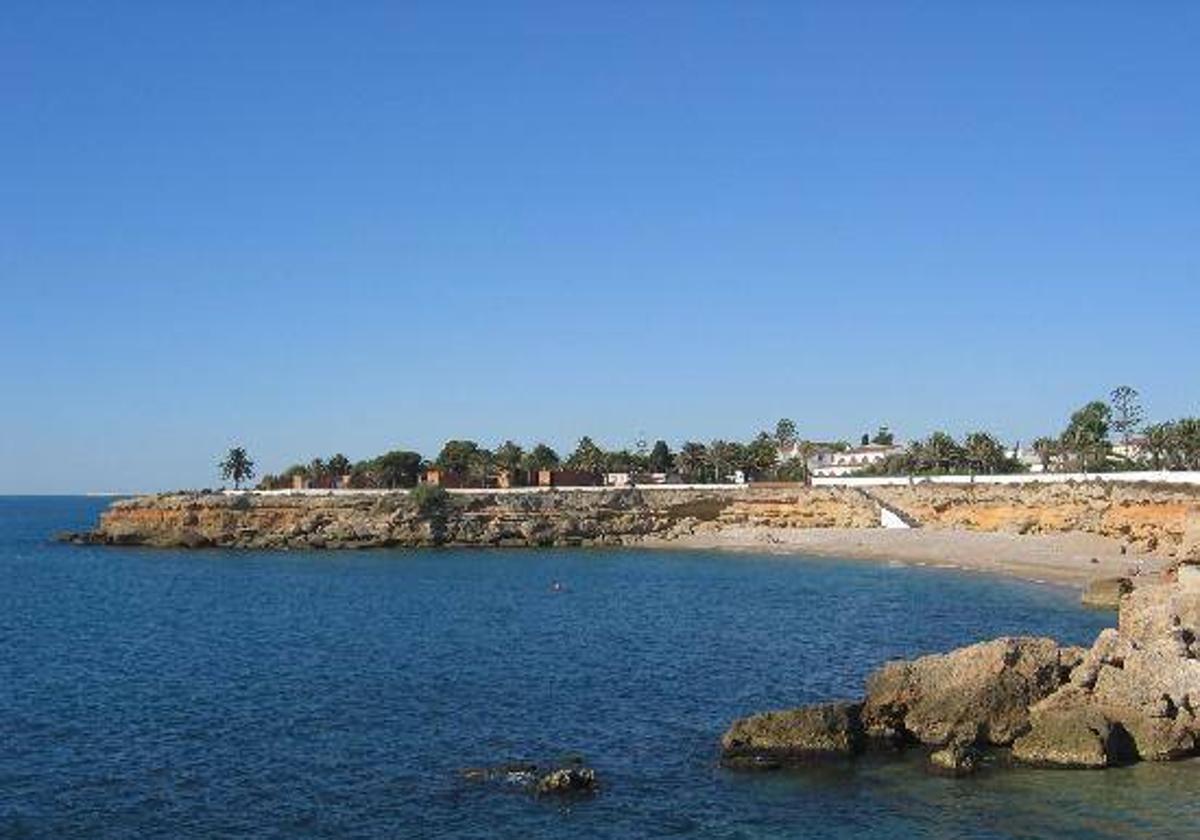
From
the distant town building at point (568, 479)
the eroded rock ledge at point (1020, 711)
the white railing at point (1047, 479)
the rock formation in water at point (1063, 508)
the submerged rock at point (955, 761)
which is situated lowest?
the submerged rock at point (955, 761)

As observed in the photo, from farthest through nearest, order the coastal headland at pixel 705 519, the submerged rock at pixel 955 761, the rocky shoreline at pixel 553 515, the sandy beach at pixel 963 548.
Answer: the rocky shoreline at pixel 553 515 < the coastal headland at pixel 705 519 < the sandy beach at pixel 963 548 < the submerged rock at pixel 955 761

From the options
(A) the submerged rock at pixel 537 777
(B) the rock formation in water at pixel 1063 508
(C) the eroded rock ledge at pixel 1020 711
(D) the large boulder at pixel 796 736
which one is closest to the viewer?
(A) the submerged rock at pixel 537 777

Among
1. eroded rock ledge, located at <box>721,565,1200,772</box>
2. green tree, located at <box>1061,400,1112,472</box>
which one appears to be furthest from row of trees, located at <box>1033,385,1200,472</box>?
eroded rock ledge, located at <box>721,565,1200,772</box>

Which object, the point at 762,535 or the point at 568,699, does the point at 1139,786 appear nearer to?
the point at 568,699

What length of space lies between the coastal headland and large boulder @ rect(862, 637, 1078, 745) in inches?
2360

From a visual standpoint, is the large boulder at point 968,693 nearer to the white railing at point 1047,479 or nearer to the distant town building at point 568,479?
the white railing at point 1047,479

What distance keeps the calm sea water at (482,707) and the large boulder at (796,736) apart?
105cm

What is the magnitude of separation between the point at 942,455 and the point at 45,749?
170m

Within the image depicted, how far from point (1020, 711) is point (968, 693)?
5.14 feet

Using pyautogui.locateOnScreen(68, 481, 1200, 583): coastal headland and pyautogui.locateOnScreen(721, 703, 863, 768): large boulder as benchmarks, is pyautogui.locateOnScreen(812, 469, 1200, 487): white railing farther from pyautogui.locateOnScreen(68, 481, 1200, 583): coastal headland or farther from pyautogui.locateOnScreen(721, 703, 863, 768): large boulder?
pyautogui.locateOnScreen(721, 703, 863, 768): large boulder

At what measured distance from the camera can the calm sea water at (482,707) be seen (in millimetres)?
29438

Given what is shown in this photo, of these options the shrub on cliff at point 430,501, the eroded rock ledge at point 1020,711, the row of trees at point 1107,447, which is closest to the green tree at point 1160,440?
the row of trees at point 1107,447

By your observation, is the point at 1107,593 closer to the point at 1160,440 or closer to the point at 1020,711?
the point at 1020,711

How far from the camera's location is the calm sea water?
29.4m
